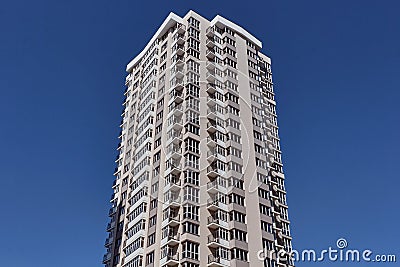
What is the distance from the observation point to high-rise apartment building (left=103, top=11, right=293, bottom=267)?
156ft

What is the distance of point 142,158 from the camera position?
187 ft

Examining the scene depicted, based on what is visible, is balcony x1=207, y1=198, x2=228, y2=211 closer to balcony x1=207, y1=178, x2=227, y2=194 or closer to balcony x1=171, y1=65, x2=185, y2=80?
balcony x1=207, y1=178, x2=227, y2=194

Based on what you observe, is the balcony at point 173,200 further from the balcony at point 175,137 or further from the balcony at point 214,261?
the balcony at point 175,137

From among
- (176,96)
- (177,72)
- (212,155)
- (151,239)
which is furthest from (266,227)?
(177,72)

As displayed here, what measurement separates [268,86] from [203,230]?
33.6 m

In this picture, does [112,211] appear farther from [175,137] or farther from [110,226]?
[175,137]

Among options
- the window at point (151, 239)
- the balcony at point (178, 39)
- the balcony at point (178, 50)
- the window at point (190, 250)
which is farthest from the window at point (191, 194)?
the balcony at point (178, 39)

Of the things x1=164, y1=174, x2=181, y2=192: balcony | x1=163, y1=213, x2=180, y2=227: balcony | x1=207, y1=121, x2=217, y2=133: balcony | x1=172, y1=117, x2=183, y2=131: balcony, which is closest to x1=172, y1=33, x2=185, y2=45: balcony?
x1=172, y1=117, x2=183, y2=131: balcony

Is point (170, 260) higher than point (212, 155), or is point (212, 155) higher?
point (212, 155)

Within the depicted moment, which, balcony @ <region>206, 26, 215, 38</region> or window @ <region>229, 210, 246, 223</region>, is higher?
balcony @ <region>206, 26, 215, 38</region>

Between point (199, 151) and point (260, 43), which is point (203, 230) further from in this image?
point (260, 43)

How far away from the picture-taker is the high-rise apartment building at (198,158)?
4762 cm

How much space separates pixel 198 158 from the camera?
51.9m

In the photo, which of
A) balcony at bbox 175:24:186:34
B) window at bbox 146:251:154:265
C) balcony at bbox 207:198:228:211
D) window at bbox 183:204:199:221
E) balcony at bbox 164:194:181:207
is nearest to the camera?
window at bbox 183:204:199:221
